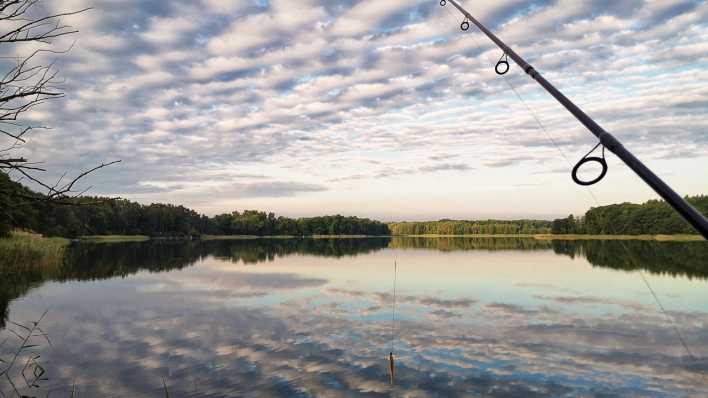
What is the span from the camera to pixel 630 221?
118875 mm

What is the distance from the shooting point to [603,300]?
19109mm

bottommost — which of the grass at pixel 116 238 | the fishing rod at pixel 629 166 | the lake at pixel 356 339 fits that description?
the lake at pixel 356 339

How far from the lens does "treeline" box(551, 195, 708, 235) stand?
346 feet

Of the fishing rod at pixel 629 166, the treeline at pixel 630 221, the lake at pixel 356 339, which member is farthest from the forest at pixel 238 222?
the fishing rod at pixel 629 166

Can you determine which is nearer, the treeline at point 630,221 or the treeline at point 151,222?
the treeline at point 151,222

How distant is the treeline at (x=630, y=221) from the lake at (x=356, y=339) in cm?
9323

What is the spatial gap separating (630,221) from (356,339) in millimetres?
129808

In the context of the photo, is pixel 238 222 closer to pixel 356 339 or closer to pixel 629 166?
pixel 356 339

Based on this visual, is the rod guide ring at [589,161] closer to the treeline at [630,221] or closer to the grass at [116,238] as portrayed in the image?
the treeline at [630,221]

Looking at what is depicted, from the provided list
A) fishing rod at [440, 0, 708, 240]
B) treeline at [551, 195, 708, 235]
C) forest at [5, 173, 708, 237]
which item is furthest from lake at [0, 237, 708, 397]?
treeline at [551, 195, 708, 235]

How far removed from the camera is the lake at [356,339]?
885 cm

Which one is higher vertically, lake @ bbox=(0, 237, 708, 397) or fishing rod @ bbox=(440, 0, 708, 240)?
fishing rod @ bbox=(440, 0, 708, 240)

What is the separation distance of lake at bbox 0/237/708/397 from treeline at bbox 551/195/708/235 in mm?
93225

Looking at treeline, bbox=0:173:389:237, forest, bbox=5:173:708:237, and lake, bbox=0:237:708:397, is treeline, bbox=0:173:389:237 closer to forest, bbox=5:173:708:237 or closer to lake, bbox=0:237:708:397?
forest, bbox=5:173:708:237
